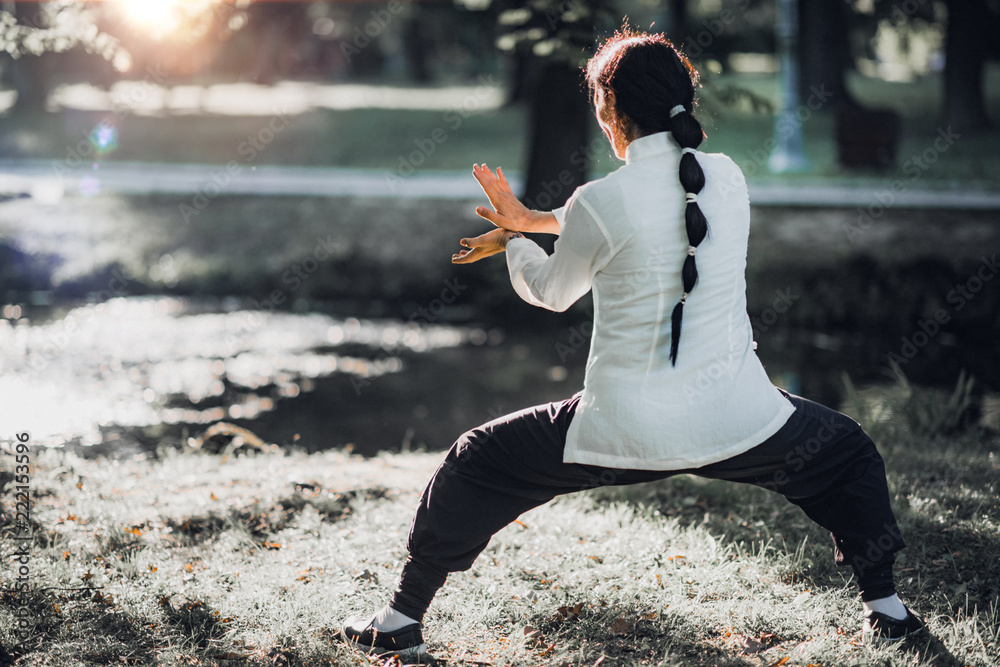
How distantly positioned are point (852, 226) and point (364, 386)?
24.0 feet

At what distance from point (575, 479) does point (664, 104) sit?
1205 mm

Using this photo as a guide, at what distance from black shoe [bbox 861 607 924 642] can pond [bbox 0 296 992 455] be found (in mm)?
4090

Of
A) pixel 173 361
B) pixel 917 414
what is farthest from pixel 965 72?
pixel 173 361

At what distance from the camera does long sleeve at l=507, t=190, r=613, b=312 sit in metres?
2.87

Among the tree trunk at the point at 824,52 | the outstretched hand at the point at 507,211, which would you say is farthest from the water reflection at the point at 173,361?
the tree trunk at the point at 824,52

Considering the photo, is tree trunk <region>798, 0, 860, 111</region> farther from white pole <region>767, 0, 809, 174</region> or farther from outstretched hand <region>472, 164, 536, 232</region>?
outstretched hand <region>472, 164, 536, 232</region>

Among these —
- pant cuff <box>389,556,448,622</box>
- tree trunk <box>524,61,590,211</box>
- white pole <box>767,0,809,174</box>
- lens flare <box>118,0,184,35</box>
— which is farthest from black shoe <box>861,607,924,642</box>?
white pole <box>767,0,809,174</box>

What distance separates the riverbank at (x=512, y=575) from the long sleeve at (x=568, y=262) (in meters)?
1.31

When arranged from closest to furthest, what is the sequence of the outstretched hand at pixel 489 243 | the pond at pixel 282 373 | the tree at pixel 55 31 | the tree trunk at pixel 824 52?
the outstretched hand at pixel 489 243 → the tree at pixel 55 31 → the pond at pixel 282 373 → the tree trunk at pixel 824 52

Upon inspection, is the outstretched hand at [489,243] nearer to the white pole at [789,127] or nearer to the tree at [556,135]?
the tree at [556,135]

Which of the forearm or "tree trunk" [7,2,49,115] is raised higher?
the forearm

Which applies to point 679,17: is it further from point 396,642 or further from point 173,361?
point 396,642

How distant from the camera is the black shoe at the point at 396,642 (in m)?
3.35

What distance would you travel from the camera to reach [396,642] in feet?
11.0
